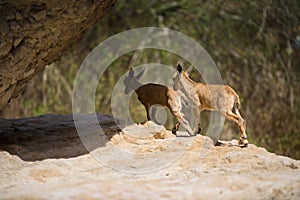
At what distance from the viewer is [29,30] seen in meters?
4.72

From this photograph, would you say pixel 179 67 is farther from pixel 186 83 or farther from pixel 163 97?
pixel 163 97

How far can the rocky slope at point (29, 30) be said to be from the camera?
4609 mm

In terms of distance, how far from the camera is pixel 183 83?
541 centimetres

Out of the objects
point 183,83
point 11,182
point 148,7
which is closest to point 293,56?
point 148,7

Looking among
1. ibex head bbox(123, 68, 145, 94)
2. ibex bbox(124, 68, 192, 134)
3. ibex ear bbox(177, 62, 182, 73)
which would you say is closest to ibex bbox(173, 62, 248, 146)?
ibex ear bbox(177, 62, 182, 73)

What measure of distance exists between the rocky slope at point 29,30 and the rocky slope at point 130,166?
2.11 feet

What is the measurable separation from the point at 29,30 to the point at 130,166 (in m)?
1.47

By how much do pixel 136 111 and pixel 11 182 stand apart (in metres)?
6.15

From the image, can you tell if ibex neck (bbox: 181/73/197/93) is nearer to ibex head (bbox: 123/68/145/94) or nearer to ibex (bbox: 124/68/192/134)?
ibex (bbox: 124/68/192/134)

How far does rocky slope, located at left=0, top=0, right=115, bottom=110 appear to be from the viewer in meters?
4.61

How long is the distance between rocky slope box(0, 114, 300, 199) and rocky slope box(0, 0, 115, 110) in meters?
0.64

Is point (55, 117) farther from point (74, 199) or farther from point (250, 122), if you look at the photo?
point (250, 122)

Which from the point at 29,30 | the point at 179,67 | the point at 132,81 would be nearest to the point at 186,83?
the point at 179,67

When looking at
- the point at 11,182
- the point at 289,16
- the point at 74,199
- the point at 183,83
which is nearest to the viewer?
the point at 74,199
